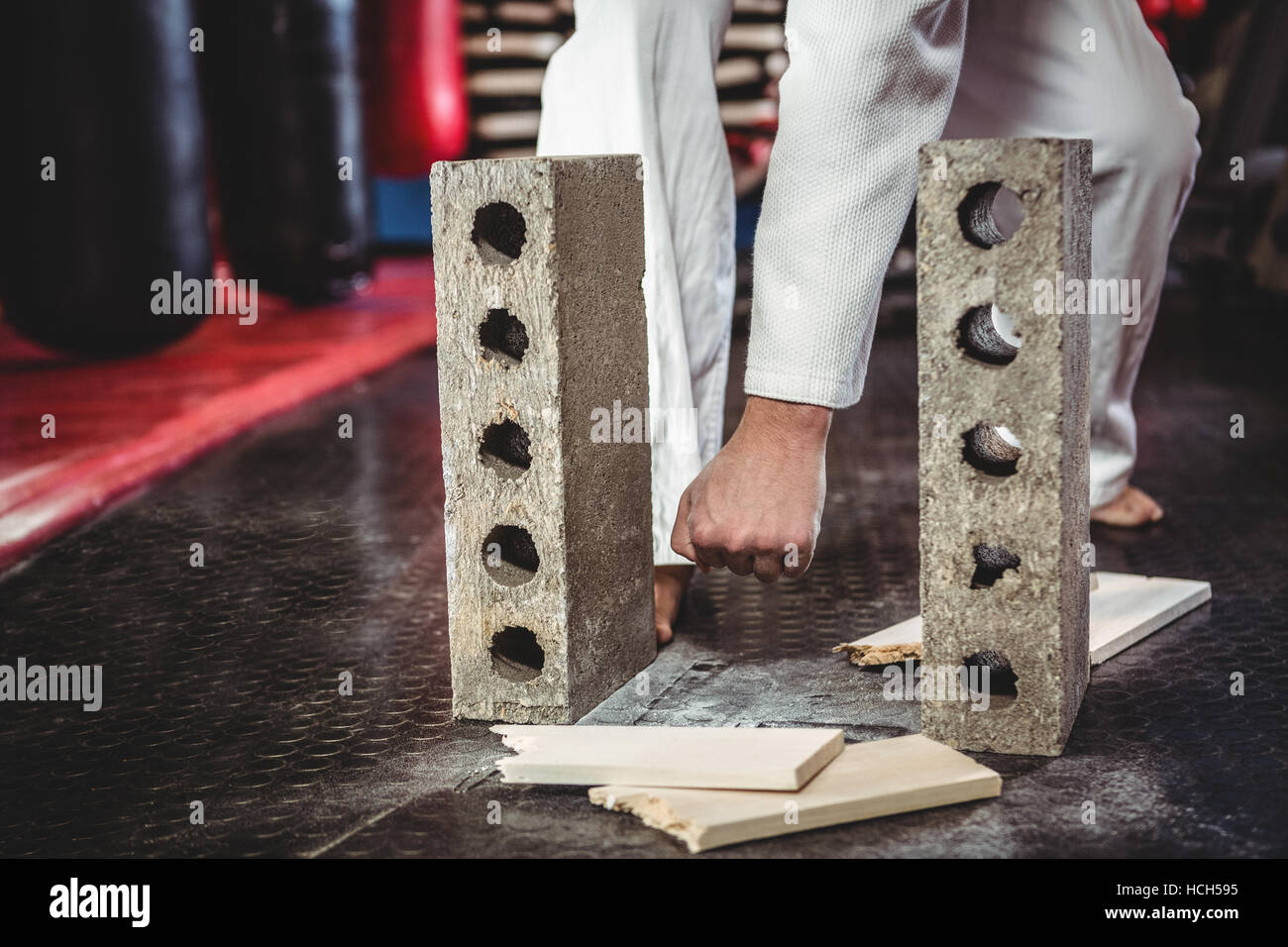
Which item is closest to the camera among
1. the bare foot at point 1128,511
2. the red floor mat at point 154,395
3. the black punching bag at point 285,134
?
the bare foot at point 1128,511

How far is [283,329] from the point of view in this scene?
4.71m

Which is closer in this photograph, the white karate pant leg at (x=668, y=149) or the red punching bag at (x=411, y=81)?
the white karate pant leg at (x=668, y=149)

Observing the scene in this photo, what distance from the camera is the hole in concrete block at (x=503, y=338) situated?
1.27 meters

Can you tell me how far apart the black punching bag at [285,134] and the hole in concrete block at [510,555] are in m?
3.97

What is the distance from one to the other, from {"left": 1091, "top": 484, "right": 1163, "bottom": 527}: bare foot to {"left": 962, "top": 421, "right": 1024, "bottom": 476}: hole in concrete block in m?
0.75

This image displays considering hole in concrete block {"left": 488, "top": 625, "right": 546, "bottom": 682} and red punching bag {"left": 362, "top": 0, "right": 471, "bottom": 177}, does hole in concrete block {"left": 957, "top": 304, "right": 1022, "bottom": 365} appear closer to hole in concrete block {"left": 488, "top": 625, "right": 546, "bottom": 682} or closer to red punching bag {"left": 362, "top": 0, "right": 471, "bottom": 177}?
hole in concrete block {"left": 488, "top": 625, "right": 546, "bottom": 682}

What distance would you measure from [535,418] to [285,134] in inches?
161

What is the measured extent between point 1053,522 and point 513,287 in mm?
518

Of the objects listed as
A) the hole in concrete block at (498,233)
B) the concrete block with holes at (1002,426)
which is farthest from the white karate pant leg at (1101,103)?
the hole in concrete block at (498,233)

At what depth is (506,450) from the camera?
4.46 ft

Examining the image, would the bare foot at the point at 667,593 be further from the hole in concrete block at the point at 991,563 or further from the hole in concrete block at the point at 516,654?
the hole in concrete block at the point at 991,563

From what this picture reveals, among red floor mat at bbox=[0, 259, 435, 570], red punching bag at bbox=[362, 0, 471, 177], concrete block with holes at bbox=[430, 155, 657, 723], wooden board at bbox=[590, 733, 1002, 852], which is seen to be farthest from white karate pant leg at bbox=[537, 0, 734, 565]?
red punching bag at bbox=[362, 0, 471, 177]

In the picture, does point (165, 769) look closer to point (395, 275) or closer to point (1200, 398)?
point (1200, 398)

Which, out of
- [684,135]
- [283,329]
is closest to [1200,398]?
[684,135]
